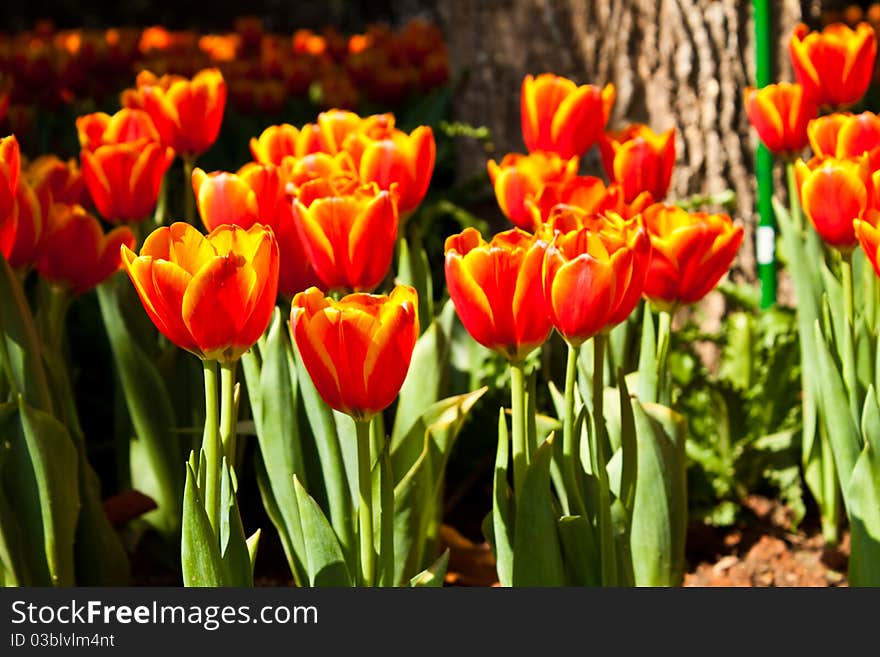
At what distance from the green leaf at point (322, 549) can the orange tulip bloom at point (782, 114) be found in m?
1.07

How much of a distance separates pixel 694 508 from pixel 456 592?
1.22m

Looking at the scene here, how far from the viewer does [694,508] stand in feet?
8.75

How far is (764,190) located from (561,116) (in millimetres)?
902

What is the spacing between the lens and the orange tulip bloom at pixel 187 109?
233 cm

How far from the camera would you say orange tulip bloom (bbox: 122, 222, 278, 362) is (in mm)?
1418

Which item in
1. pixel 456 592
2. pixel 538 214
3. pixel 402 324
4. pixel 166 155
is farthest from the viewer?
pixel 166 155

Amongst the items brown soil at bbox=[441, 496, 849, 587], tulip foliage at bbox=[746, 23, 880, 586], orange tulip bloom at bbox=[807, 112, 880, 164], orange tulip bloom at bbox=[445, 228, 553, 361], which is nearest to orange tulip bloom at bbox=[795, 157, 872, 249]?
tulip foliage at bbox=[746, 23, 880, 586]

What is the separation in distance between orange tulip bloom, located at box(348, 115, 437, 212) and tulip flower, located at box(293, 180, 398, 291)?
0.21 metres

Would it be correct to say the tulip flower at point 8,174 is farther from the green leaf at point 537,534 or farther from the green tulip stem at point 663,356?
the green tulip stem at point 663,356

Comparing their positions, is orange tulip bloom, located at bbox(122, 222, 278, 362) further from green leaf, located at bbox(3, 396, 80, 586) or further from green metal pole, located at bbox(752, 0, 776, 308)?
green metal pole, located at bbox(752, 0, 776, 308)

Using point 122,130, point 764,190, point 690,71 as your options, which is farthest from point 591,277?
point 690,71

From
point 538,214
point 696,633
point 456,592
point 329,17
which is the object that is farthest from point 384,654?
point 329,17

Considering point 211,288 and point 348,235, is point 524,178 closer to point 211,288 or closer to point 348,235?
point 348,235

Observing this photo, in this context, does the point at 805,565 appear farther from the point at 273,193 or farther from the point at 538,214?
the point at 273,193
